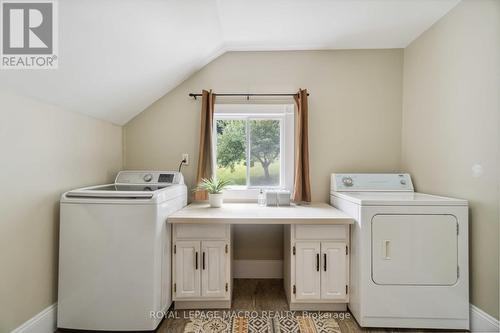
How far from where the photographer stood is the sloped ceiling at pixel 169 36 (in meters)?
1.43

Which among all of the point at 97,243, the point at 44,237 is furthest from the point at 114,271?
the point at 44,237

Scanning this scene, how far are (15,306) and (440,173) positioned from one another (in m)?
3.13

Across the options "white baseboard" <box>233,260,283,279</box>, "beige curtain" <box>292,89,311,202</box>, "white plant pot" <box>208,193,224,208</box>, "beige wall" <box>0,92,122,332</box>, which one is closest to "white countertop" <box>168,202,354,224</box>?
"white plant pot" <box>208,193,224,208</box>

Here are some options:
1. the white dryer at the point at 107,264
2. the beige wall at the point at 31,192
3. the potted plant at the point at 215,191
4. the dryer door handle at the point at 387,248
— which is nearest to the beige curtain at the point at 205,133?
the potted plant at the point at 215,191

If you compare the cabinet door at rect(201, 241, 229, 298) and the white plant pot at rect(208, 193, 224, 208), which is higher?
the white plant pot at rect(208, 193, 224, 208)

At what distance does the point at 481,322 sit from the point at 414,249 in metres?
0.61

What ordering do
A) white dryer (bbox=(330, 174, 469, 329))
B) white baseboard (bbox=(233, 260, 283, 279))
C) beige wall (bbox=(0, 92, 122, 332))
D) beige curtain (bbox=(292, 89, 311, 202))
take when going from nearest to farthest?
1. beige wall (bbox=(0, 92, 122, 332))
2. white dryer (bbox=(330, 174, 469, 329))
3. beige curtain (bbox=(292, 89, 311, 202))
4. white baseboard (bbox=(233, 260, 283, 279))

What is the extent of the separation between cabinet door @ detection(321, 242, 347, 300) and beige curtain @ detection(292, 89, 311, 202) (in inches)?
23.6

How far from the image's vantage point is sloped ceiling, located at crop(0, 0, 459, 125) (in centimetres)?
143

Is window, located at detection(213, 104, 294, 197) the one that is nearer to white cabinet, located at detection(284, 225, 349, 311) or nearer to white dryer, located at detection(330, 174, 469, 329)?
white cabinet, located at detection(284, 225, 349, 311)

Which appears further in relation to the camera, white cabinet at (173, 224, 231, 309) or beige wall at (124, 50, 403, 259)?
beige wall at (124, 50, 403, 259)

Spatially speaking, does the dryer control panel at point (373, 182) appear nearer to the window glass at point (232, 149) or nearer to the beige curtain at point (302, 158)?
the beige curtain at point (302, 158)

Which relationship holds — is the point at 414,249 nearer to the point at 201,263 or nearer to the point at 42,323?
the point at 201,263

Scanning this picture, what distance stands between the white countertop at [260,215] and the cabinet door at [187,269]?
0.22 m
